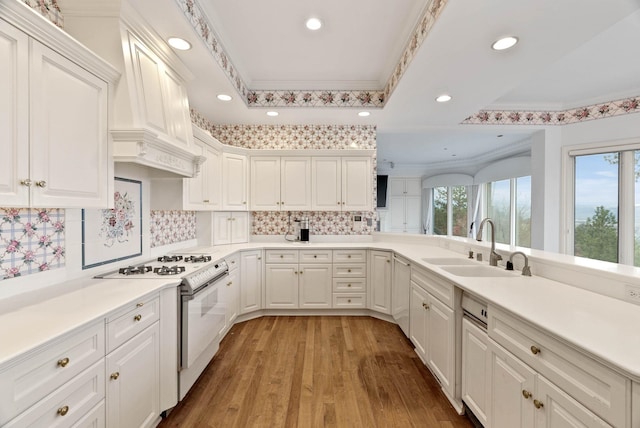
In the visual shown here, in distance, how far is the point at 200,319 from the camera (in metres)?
1.99

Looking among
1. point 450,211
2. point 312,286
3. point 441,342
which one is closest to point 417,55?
point 441,342

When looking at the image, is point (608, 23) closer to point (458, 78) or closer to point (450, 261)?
point (458, 78)

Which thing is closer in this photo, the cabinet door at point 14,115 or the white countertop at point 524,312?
the white countertop at point 524,312

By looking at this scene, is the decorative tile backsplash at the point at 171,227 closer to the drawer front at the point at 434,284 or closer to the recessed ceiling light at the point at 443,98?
the drawer front at the point at 434,284

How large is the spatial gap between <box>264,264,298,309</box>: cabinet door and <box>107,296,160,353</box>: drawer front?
6.01 feet

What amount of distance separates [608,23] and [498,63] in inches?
24.3

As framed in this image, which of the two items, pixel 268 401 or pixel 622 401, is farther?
pixel 268 401

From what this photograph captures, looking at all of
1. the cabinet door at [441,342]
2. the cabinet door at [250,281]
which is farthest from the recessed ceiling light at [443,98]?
the cabinet door at [250,281]

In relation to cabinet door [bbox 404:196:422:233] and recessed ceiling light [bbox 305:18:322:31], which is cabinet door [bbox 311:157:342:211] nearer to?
recessed ceiling light [bbox 305:18:322:31]

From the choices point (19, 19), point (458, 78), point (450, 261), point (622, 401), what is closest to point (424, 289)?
point (450, 261)

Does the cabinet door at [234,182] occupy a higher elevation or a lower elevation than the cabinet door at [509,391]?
higher

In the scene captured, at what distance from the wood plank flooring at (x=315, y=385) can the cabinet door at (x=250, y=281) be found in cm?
36

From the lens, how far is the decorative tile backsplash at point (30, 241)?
1.32m

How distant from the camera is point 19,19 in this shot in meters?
Answer: 1.10
